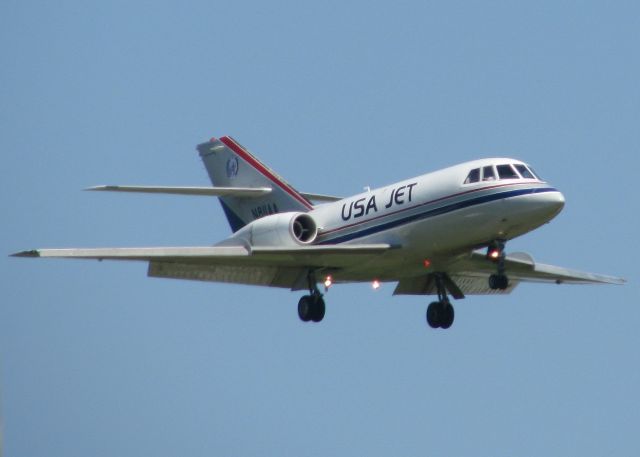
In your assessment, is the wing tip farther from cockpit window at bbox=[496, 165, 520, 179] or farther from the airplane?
cockpit window at bbox=[496, 165, 520, 179]

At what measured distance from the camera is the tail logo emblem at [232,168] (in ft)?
125

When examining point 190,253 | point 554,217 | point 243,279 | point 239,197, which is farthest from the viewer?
point 239,197

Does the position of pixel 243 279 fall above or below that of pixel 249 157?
below

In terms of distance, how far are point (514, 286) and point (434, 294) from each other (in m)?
3.86

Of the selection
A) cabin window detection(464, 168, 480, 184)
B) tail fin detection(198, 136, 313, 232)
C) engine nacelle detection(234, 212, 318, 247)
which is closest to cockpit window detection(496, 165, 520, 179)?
cabin window detection(464, 168, 480, 184)

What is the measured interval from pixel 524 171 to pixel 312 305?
6.60 metres

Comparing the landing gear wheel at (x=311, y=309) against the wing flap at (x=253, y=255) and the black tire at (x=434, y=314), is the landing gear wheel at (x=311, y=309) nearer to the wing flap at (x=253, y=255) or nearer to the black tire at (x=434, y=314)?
the wing flap at (x=253, y=255)

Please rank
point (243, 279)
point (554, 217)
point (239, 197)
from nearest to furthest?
point (554, 217)
point (243, 279)
point (239, 197)

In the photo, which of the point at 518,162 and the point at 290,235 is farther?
the point at 290,235

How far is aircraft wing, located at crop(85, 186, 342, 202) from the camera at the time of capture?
3282cm

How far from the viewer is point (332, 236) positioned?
32719 mm

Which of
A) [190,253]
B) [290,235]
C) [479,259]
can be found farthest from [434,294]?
[190,253]

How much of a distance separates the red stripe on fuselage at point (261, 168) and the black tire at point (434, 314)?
4.28m

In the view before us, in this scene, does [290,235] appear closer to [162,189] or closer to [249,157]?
[162,189]
